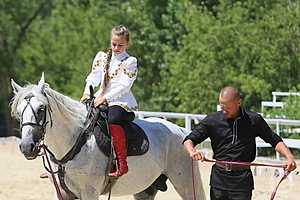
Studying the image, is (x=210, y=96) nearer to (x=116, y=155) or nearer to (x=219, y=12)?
(x=219, y=12)

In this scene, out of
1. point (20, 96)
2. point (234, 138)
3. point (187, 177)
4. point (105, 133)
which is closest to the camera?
point (234, 138)

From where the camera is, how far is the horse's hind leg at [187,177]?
26.1 feet

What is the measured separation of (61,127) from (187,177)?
1.58 metres

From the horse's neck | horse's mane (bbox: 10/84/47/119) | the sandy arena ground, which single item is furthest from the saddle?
the sandy arena ground

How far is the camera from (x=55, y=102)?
7.02 meters

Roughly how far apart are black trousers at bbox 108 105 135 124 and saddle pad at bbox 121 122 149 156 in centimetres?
8

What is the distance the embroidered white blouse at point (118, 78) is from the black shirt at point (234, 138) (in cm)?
117

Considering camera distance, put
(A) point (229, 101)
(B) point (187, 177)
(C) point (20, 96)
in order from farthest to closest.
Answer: (B) point (187, 177)
(C) point (20, 96)
(A) point (229, 101)

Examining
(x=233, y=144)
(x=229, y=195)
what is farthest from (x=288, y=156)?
(x=229, y=195)

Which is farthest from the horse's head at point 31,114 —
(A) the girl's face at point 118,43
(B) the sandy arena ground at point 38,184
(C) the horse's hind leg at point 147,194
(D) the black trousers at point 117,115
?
(B) the sandy arena ground at point 38,184

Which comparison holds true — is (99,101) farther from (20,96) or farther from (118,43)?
(20,96)

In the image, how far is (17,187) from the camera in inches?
489

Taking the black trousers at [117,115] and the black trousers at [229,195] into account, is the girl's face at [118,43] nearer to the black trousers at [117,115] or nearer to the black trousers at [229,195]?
the black trousers at [117,115]

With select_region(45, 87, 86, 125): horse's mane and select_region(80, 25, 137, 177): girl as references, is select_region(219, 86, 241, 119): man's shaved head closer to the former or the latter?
select_region(80, 25, 137, 177): girl
